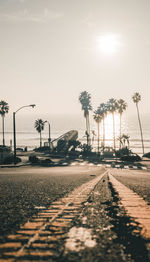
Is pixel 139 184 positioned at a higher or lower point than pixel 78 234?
lower

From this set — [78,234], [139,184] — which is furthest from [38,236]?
[139,184]

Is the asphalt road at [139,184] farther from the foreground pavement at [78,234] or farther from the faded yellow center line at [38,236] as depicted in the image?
the faded yellow center line at [38,236]

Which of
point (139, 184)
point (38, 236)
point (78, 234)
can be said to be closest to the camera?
point (38, 236)

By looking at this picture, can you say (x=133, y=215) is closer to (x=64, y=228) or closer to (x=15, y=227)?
(x=64, y=228)

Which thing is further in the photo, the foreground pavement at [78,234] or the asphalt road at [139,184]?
the asphalt road at [139,184]

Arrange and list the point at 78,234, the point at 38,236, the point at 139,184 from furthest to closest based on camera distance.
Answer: the point at 139,184 < the point at 78,234 < the point at 38,236

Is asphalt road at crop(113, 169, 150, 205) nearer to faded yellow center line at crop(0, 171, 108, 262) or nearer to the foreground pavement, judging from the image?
the foreground pavement

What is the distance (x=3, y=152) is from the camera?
172 ft

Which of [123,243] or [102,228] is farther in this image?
[102,228]

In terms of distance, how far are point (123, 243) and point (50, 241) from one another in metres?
0.85

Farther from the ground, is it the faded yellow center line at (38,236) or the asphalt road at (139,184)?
the faded yellow center line at (38,236)

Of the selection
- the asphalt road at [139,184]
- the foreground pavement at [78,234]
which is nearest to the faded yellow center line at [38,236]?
the foreground pavement at [78,234]

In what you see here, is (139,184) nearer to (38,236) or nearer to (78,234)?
(78,234)

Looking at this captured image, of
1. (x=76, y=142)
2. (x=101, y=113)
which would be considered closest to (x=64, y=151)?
(x=76, y=142)
